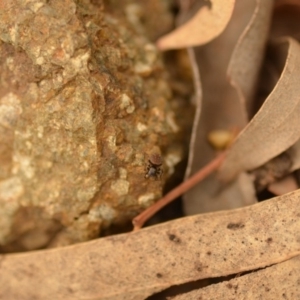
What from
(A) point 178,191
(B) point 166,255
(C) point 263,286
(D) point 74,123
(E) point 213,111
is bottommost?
(C) point 263,286

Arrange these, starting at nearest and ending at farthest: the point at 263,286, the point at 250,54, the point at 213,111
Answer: the point at 263,286 → the point at 250,54 → the point at 213,111

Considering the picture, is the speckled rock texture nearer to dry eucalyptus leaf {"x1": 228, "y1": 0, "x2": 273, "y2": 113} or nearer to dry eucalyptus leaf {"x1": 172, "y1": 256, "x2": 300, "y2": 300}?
dry eucalyptus leaf {"x1": 228, "y1": 0, "x2": 273, "y2": 113}

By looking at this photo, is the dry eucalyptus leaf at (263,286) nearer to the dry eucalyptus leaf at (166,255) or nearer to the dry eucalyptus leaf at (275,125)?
the dry eucalyptus leaf at (166,255)

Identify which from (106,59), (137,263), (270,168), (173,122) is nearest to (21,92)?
(106,59)

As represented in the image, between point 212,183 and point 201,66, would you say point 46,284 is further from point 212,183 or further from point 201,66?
point 201,66

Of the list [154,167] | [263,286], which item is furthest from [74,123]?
[263,286]

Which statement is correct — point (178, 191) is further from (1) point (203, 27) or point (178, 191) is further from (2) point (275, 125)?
(1) point (203, 27)
